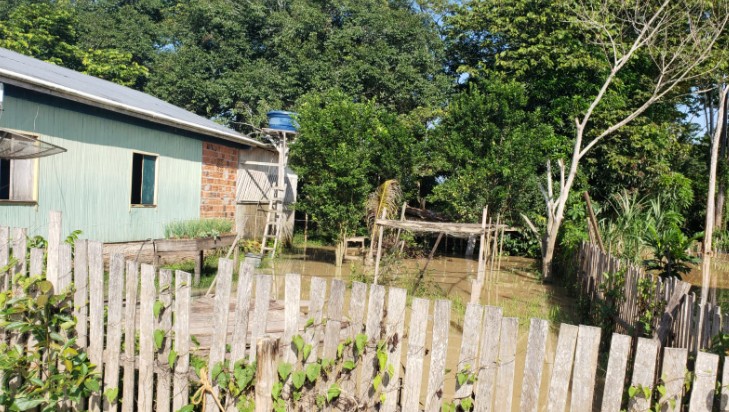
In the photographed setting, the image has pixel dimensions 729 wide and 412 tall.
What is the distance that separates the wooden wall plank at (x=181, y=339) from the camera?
10.5 ft

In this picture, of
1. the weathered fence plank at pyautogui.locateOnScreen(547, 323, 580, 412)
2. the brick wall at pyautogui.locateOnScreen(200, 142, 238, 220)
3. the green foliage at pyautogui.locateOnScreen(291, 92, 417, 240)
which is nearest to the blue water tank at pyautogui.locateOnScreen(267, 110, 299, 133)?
the green foliage at pyautogui.locateOnScreen(291, 92, 417, 240)

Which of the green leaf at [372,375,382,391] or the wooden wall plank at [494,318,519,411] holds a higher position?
the wooden wall plank at [494,318,519,411]

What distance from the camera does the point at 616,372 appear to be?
2.52 metres

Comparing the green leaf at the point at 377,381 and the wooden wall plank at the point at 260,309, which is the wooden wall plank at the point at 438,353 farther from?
the wooden wall plank at the point at 260,309

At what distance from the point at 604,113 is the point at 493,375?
1628cm

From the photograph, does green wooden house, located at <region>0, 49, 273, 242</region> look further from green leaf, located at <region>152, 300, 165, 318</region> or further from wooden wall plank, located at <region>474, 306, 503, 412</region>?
wooden wall plank, located at <region>474, 306, 503, 412</region>

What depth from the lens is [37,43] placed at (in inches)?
1006

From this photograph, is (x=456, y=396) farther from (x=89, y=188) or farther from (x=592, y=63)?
(x=592, y=63)

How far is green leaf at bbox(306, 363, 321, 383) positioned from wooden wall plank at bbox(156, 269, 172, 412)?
2.93 feet

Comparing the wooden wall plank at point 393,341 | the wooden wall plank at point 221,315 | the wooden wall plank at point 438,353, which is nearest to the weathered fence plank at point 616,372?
the wooden wall plank at point 438,353

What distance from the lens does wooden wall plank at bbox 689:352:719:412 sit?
244 cm

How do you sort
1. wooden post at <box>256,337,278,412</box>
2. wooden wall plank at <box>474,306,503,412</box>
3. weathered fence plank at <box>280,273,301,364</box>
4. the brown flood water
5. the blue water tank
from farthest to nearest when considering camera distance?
1. the blue water tank
2. the brown flood water
3. weathered fence plank at <box>280,273,301,364</box>
4. wooden post at <box>256,337,278,412</box>
5. wooden wall plank at <box>474,306,503,412</box>

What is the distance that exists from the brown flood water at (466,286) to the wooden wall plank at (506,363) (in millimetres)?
2698

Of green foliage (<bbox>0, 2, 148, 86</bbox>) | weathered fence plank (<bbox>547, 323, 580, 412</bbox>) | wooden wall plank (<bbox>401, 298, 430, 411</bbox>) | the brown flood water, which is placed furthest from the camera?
green foliage (<bbox>0, 2, 148, 86</bbox>)
